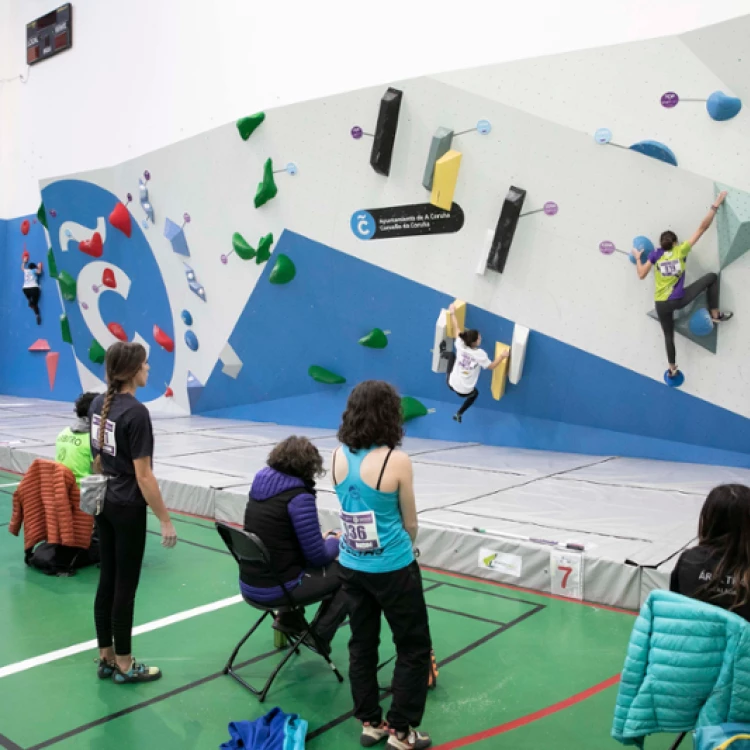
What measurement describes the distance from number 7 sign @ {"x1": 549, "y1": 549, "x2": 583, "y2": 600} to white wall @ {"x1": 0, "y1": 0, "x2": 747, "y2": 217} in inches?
166

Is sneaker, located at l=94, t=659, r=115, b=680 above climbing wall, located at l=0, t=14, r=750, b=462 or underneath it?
underneath

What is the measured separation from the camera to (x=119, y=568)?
2717 mm

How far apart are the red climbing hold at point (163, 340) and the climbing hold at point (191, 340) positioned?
1.34 ft

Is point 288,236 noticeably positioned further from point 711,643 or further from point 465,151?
point 711,643

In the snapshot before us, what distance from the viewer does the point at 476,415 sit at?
25.4 feet

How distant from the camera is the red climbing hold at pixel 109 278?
10.9 metres

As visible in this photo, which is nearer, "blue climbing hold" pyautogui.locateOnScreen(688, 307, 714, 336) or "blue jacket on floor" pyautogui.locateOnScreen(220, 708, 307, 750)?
"blue jacket on floor" pyautogui.locateOnScreen(220, 708, 307, 750)

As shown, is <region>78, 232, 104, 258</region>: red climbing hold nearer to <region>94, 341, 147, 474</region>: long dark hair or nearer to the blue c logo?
the blue c logo

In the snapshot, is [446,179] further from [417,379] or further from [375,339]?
[417,379]

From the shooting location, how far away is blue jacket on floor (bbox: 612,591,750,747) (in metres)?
1.79

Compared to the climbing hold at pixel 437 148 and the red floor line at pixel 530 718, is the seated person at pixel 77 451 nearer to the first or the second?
the red floor line at pixel 530 718

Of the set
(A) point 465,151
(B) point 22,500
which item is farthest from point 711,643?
(A) point 465,151

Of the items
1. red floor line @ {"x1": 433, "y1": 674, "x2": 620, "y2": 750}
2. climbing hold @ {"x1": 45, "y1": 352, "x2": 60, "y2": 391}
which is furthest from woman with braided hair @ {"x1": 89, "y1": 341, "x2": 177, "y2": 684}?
climbing hold @ {"x1": 45, "y1": 352, "x2": 60, "y2": 391}

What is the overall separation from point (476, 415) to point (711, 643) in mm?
5937
